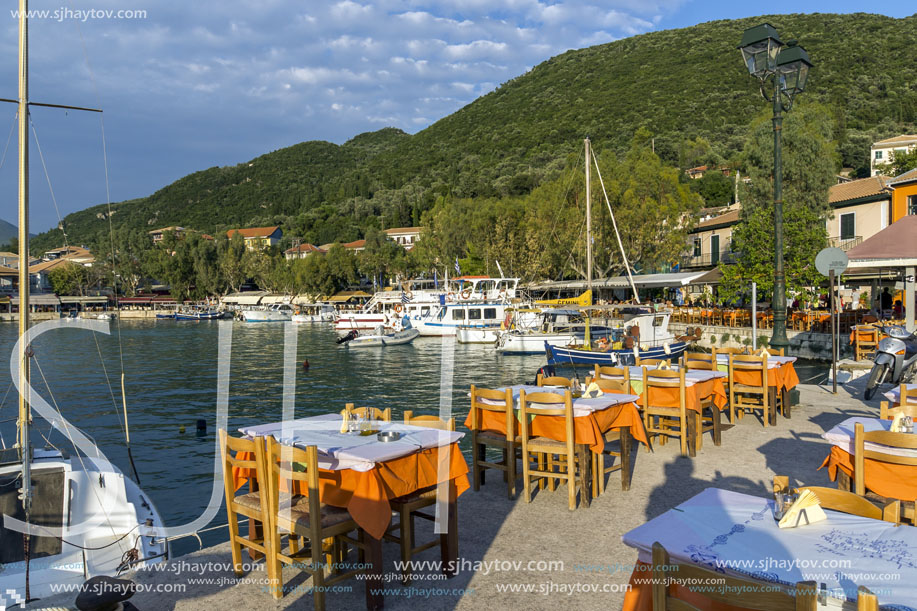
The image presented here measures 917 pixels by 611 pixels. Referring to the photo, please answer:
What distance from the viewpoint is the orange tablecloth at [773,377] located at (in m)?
9.26

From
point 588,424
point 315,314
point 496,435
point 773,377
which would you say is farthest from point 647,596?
point 315,314

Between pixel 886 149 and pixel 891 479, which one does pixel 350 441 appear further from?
pixel 886 149

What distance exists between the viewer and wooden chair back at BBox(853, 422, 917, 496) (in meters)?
4.28

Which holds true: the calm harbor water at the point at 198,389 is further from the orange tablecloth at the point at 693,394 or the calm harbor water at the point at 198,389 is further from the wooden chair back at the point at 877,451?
the wooden chair back at the point at 877,451

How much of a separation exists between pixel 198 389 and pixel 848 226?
37141 millimetres

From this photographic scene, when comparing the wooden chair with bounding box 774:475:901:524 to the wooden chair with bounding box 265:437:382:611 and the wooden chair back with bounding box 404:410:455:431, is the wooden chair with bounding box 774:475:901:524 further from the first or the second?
the wooden chair with bounding box 265:437:382:611

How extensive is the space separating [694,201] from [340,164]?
14143 cm

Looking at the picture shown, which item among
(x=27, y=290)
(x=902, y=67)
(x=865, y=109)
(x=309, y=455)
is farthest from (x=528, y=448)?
(x=902, y=67)

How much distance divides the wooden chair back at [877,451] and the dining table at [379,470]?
9.30ft

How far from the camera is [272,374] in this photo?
29219 millimetres

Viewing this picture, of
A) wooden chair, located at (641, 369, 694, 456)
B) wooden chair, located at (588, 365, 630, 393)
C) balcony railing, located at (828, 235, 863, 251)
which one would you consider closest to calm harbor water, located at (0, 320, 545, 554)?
wooden chair, located at (588, 365, 630, 393)

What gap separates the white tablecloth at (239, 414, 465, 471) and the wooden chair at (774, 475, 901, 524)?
2.34 metres

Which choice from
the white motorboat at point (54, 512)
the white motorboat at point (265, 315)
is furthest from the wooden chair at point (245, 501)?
the white motorboat at point (265, 315)

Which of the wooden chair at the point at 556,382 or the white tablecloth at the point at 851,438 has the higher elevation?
the wooden chair at the point at 556,382
